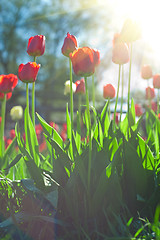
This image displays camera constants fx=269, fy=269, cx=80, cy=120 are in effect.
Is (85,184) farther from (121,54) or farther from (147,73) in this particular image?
(147,73)

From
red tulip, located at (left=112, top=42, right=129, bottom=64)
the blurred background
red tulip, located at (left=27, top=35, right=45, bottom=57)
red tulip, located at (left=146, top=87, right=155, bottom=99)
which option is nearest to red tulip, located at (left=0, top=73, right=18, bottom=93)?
red tulip, located at (left=27, top=35, right=45, bottom=57)

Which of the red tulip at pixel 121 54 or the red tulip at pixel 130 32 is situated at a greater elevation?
the red tulip at pixel 130 32

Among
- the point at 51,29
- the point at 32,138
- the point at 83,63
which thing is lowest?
the point at 32,138

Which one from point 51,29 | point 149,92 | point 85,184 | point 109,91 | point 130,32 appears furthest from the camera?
point 51,29

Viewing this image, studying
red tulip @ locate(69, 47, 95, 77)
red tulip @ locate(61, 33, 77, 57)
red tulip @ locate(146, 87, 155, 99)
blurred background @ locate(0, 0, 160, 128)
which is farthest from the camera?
blurred background @ locate(0, 0, 160, 128)

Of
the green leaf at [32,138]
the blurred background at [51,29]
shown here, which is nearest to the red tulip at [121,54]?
the green leaf at [32,138]

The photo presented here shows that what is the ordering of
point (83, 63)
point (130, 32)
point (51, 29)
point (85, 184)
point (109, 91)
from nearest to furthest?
point (83, 63) → point (85, 184) → point (130, 32) → point (109, 91) → point (51, 29)

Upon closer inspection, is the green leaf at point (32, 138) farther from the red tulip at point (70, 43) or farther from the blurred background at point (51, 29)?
the blurred background at point (51, 29)

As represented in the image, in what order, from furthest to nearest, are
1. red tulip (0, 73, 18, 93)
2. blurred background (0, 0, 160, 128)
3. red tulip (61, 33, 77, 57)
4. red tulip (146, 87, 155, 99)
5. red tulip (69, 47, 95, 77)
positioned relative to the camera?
blurred background (0, 0, 160, 128) → red tulip (146, 87, 155, 99) → red tulip (0, 73, 18, 93) → red tulip (61, 33, 77, 57) → red tulip (69, 47, 95, 77)

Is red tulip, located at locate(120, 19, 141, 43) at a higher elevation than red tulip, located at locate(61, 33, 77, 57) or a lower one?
higher

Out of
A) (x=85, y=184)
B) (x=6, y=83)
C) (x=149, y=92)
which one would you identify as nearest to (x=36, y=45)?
(x=6, y=83)

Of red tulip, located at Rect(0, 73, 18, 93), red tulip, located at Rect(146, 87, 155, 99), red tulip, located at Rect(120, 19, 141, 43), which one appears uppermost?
red tulip, located at Rect(120, 19, 141, 43)

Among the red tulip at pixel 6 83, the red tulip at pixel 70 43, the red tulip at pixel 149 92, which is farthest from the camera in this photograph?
the red tulip at pixel 149 92

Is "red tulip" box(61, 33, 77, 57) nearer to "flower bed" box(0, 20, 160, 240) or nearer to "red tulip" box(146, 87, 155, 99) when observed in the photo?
"flower bed" box(0, 20, 160, 240)
